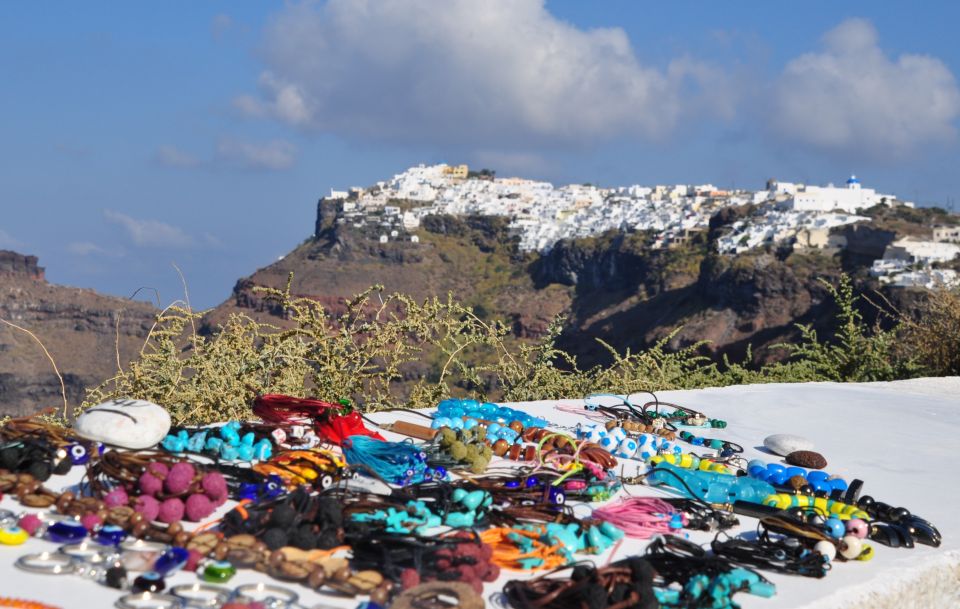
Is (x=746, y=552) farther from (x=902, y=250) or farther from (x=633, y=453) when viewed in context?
(x=902, y=250)

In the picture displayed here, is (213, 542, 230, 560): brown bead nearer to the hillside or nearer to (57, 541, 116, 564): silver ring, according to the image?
(57, 541, 116, 564): silver ring

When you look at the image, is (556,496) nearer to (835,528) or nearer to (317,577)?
(835,528)

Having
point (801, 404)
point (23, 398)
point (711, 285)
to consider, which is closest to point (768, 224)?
point (711, 285)

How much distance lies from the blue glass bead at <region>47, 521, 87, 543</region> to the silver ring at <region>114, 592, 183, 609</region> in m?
0.40

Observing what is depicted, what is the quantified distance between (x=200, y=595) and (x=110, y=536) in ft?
1.49

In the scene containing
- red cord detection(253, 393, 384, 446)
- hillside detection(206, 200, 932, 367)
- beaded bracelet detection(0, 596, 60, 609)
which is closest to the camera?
beaded bracelet detection(0, 596, 60, 609)

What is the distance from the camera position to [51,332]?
192ft

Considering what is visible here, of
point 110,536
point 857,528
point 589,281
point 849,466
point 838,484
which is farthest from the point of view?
point 589,281

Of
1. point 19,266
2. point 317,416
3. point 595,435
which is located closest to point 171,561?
point 317,416

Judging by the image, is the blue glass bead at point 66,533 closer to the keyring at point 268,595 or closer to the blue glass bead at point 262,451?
the keyring at point 268,595

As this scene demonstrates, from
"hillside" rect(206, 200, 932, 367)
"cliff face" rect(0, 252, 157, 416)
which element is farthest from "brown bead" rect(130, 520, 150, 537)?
"hillside" rect(206, 200, 932, 367)

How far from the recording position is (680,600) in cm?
247

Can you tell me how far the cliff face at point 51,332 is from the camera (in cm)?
4544

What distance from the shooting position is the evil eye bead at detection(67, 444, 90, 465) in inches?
127
